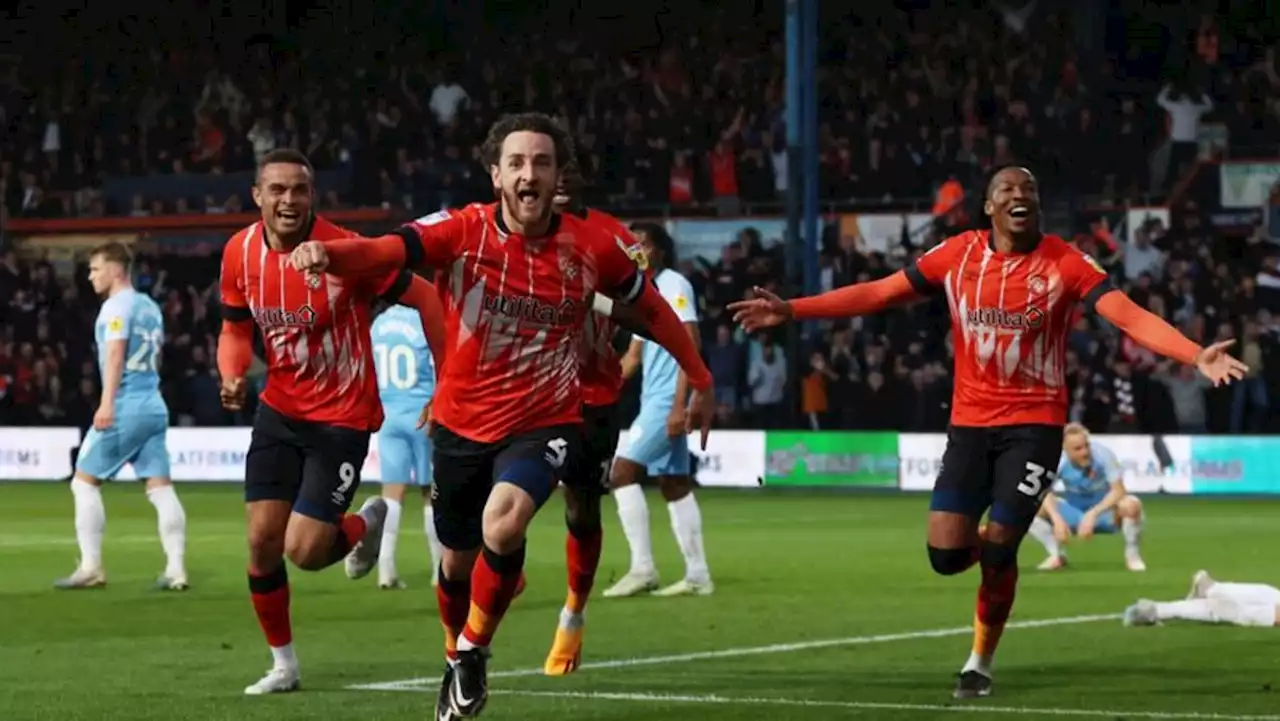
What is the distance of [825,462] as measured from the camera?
31.9 metres

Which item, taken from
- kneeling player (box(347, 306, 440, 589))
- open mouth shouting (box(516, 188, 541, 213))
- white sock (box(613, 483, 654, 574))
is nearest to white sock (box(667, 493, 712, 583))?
white sock (box(613, 483, 654, 574))

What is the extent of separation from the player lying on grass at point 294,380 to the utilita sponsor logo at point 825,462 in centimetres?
2062

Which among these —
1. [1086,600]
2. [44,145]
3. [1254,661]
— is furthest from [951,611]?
[44,145]

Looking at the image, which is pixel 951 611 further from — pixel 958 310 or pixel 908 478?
pixel 908 478

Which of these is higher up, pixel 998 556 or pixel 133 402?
A: pixel 133 402

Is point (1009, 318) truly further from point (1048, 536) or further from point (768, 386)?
point (768, 386)

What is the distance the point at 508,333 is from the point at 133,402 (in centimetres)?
810

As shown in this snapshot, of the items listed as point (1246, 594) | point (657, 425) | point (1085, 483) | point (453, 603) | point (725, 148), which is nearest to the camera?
point (453, 603)

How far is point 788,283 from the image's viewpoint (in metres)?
34.5

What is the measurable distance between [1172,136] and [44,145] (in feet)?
65.5

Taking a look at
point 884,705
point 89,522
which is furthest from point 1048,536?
point 884,705

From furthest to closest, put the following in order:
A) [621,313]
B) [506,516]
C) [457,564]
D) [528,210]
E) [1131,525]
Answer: [1131,525] → [457,564] → [621,313] → [528,210] → [506,516]

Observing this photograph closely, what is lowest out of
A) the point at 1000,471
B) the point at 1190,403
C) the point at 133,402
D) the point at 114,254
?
the point at 1190,403

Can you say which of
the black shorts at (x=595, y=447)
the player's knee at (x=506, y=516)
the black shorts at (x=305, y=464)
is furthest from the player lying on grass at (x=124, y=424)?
the player's knee at (x=506, y=516)
